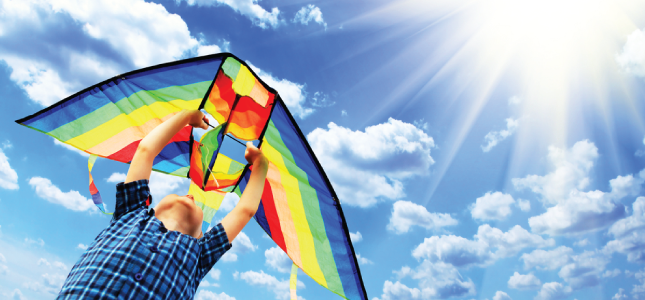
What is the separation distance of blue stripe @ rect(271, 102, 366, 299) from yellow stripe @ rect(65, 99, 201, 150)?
84cm

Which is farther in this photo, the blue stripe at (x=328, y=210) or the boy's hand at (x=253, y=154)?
the blue stripe at (x=328, y=210)

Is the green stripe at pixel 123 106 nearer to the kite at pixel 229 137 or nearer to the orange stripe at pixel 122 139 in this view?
the kite at pixel 229 137

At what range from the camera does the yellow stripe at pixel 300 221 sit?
115 inches

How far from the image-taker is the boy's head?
5.74 ft

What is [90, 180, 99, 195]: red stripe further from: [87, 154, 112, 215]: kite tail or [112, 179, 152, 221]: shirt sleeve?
[112, 179, 152, 221]: shirt sleeve

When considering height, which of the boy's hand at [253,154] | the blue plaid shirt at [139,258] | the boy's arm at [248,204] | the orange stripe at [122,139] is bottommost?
the blue plaid shirt at [139,258]

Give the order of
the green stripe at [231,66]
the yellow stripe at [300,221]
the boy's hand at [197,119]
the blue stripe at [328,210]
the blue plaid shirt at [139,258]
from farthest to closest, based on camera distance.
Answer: the yellow stripe at [300,221], the blue stripe at [328,210], the green stripe at [231,66], the boy's hand at [197,119], the blue plaid shirt at [139,258]

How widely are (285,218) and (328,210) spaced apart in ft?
1.44

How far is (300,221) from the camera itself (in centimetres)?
301

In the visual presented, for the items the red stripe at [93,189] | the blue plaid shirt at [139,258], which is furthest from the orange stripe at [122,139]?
the blue plaid shirt at [139,258]

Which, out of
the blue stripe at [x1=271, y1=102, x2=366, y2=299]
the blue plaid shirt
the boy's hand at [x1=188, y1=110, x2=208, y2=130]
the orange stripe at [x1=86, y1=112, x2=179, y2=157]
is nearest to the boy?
the blue plaid shirt

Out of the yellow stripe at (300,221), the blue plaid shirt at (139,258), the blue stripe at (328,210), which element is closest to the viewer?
the blue plaid shirt at (139,258)

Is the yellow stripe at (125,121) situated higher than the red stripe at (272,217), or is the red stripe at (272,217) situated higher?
the yellow stripe at (125,121)

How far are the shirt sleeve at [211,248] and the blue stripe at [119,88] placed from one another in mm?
1417
